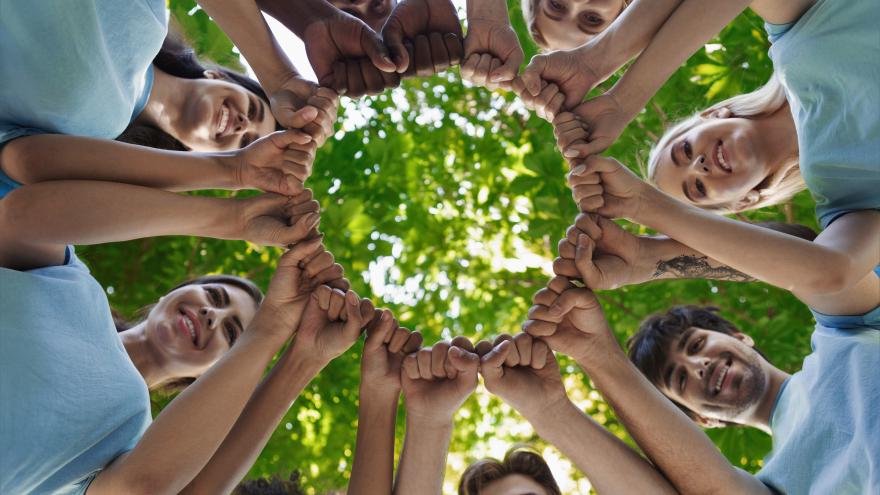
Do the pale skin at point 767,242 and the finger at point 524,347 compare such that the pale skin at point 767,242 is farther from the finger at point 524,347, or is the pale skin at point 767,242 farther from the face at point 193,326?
the face at point 193,326

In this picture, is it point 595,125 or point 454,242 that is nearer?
point 595,125

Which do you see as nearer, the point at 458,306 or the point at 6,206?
the point at 6,206

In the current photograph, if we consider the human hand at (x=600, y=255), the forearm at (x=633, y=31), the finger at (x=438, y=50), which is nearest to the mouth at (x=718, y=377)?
the human hand at (x=600, y=255)

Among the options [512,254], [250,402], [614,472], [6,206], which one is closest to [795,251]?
[614,472]

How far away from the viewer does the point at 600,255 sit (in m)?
3.17

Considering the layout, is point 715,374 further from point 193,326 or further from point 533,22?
point 193,326

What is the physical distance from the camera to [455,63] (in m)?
3.25

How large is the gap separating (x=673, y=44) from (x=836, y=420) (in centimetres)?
151

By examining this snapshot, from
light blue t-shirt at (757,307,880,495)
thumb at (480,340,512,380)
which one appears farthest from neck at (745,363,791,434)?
thumb at (480,340,512,380)

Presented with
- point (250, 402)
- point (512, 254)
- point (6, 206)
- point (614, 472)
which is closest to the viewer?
point (6, 206)

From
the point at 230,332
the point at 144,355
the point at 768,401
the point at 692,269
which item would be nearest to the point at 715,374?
the point at 768,401

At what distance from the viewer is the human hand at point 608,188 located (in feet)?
9.96

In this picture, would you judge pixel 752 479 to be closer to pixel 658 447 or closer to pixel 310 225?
pixel 658 447

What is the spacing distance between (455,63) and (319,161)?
1637 millimetres
